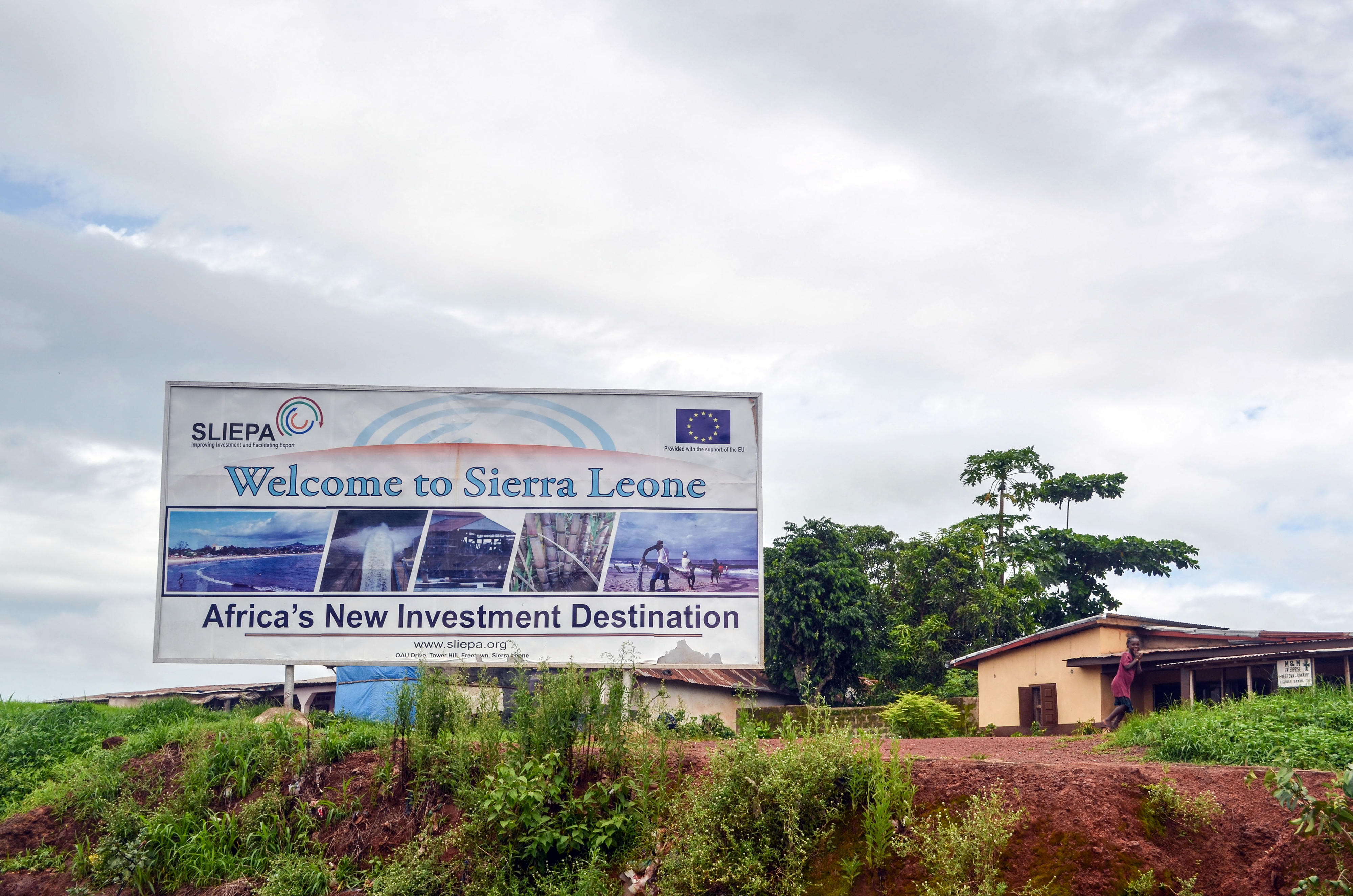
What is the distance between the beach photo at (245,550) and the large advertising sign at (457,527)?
0.07ft

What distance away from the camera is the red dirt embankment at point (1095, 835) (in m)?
7.65

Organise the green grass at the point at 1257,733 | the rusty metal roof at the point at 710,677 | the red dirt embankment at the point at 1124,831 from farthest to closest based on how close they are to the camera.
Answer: the rusty metal roof at the point at 710,677, the green grass at the point at 1257,733, the red dirt embankment at the point at 1124,831

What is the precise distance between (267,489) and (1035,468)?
113 ft

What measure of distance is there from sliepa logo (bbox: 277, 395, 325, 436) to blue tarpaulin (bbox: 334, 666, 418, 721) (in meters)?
4.61

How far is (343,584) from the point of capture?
46.5ft

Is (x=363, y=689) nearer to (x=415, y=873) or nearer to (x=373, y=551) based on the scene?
(x=373, y=551)

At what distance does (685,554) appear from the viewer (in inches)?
564

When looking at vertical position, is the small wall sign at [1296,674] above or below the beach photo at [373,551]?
below

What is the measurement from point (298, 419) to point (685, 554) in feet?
18.0

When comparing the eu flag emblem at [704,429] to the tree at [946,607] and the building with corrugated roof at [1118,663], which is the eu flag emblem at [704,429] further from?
the tree at [946,607]

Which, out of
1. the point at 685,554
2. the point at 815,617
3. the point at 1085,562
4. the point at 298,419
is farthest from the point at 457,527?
the point at 1085,562

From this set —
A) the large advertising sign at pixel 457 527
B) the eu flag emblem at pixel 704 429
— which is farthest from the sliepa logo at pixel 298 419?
the eu flag emblem at pixel 704 429

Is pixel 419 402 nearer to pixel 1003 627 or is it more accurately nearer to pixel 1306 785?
pixel 1306 785

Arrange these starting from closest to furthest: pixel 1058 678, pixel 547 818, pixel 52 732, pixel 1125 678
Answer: pixel 547 818
pixel 52 732
pixel 1125 678
pixel 1058 678
